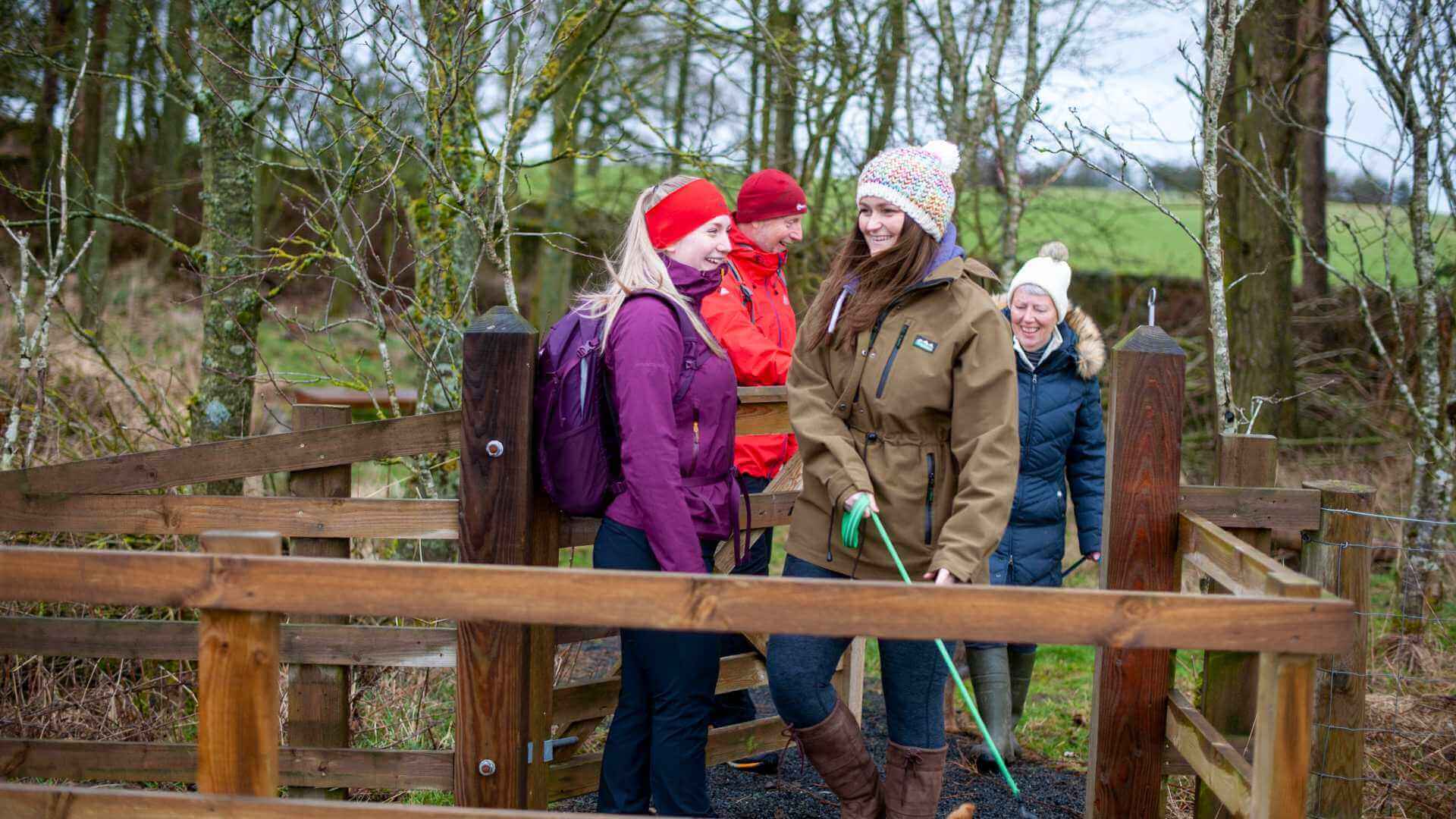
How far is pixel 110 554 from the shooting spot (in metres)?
2.45

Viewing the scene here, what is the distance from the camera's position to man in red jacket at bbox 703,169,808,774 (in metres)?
4.30

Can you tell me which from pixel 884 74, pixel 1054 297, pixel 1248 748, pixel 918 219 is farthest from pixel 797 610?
pixel 884 74

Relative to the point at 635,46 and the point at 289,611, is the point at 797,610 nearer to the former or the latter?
the point at 289,611

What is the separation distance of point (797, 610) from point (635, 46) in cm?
846

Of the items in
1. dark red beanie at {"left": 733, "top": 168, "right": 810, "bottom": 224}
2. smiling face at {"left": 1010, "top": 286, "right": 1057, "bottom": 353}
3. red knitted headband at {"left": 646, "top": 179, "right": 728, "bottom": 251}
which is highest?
dark red beanie at {"left": 733, "top": 168, "right": 810, "bottom": 224}

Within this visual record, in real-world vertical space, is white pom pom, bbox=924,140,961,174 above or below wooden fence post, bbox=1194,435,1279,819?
above

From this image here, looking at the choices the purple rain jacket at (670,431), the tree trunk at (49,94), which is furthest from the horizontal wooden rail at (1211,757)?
the tree trunk at (49,94)

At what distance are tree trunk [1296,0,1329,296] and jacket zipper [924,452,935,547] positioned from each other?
12.2ft

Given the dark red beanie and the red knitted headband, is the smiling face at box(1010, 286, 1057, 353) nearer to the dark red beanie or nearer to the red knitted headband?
the dark red beanie

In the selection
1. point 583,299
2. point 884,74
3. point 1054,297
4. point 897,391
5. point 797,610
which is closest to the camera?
point 797,610

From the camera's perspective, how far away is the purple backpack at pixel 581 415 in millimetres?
3297

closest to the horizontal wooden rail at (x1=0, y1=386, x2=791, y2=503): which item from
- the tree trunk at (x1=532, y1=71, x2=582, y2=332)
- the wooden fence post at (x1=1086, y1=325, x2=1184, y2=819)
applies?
the wooden fence post at (x1=1086, y1=325, x2=1184, y2=819)

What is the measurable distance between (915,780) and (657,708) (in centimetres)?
72

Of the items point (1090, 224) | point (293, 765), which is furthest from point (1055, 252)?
point (1090, 224)
